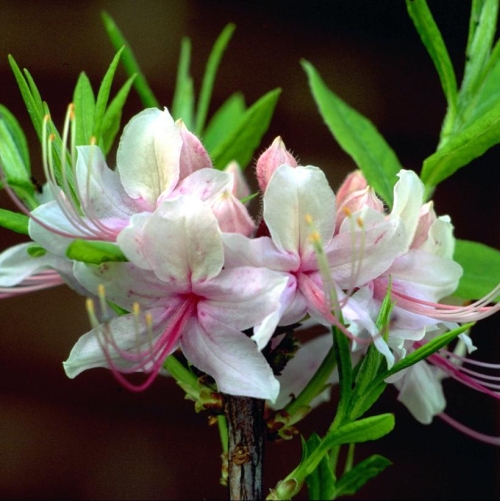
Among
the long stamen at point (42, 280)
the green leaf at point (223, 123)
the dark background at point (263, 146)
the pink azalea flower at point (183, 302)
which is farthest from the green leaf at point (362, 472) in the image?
the dark background at point (263, 146)

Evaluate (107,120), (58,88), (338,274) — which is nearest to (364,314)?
(338,274)

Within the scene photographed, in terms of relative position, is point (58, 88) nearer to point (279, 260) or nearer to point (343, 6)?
Result: point (343, 6)

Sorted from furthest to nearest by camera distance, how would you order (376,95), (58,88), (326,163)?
(376,95)
(326,163)
(58,88)

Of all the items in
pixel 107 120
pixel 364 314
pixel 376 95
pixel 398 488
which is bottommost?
pixel 398 488

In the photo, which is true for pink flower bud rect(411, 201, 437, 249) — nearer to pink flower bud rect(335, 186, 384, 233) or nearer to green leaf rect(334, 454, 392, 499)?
pink flower bud rect(335, 186, 384, 233)

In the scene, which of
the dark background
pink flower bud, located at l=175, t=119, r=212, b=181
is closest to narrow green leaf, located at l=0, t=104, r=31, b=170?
pink flower bud, located at l=175, t=119, r=212, b=181

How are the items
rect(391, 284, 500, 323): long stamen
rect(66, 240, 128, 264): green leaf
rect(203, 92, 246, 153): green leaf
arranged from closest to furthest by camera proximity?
rect(66, 240, 128, 264): green leaf < rect(391, 284, 500, 323): long stamen < rect(203, 92, 246, 153): green leaf
